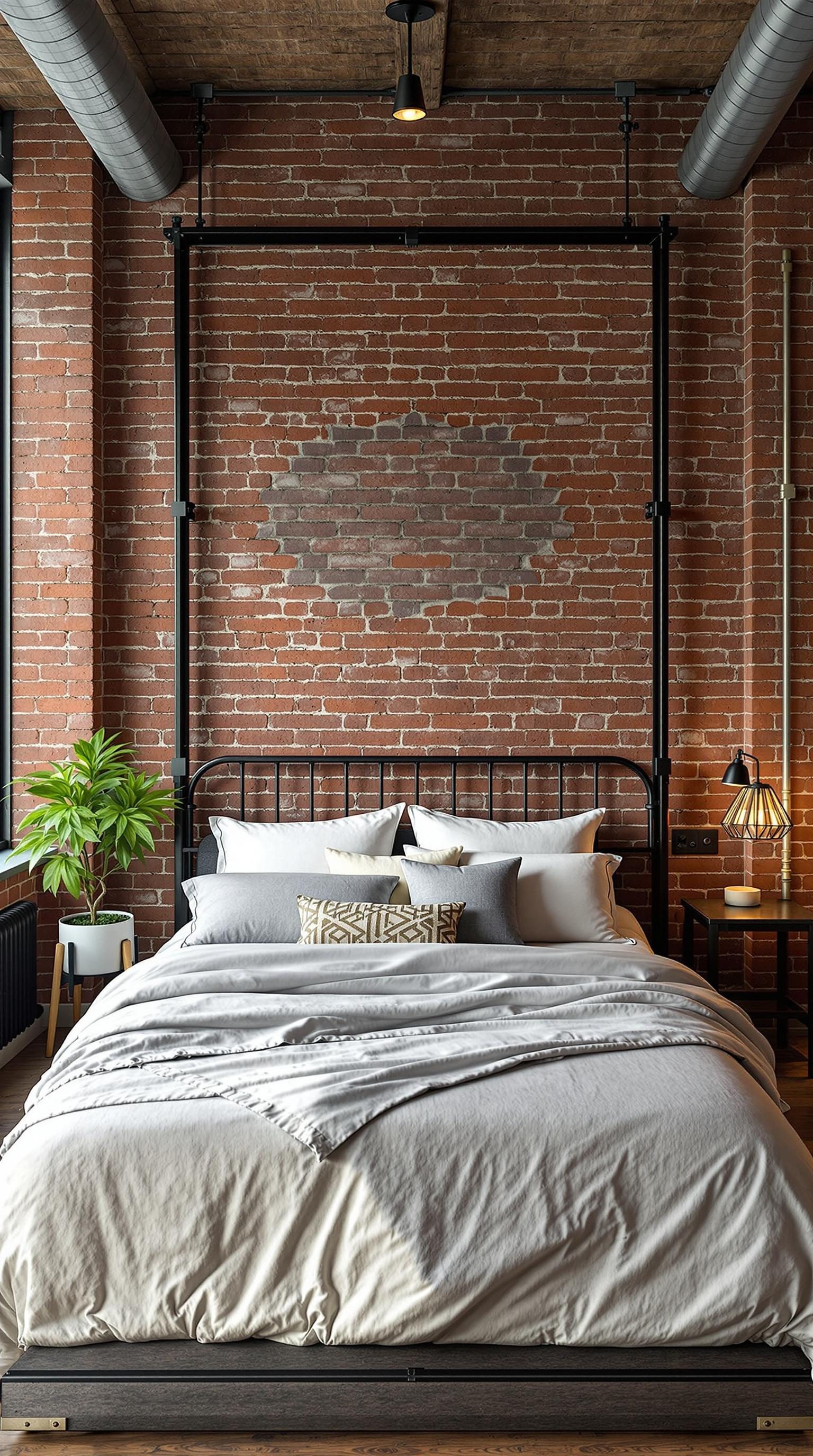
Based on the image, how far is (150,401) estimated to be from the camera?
177 inches

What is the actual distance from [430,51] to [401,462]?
145cm

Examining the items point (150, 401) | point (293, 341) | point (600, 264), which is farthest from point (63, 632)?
point (600, 264)

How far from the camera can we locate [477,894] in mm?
3639

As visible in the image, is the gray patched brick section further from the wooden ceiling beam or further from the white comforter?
the white comforter

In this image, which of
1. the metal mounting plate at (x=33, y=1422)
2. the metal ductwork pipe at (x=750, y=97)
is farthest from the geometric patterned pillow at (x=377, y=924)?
the metal ductwork pipe at (x=750, y=97)

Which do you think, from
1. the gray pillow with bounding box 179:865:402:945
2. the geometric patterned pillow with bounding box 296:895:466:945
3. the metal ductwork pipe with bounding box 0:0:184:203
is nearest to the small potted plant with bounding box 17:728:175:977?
the gray pillow with bounding box 179:865:402:945

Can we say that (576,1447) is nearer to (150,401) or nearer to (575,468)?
(575,468)

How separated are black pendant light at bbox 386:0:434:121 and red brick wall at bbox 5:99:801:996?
2.37ft

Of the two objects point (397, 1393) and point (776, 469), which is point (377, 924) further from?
point (776, 469)

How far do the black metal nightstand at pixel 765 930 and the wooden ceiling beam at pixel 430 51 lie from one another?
3.24 meters

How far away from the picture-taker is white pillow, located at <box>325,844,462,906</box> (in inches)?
152

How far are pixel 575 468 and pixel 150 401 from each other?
5.70 ft

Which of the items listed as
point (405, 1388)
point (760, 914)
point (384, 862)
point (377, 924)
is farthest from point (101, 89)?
point (405, 1388)

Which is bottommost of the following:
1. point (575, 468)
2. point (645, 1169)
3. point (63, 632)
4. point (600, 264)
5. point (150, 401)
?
point (645, 1169)
